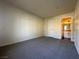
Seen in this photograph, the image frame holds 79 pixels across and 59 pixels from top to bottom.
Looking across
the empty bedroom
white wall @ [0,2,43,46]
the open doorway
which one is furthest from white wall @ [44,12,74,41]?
white wall @ [0,2,43,46]

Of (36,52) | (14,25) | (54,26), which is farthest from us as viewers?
(54,26)

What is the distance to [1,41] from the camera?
4934 mm

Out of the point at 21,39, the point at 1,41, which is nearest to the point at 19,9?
the point at 21,39

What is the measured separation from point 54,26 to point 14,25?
4664mm

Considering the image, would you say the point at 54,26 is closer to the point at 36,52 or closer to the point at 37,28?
the point at 37,28

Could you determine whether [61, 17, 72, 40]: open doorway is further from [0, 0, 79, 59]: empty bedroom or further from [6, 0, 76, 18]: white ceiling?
[6, 0, 76, 18]: white ceiling

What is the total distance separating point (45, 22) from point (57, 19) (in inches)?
77.6

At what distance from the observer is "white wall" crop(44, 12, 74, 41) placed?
8492 millimetres

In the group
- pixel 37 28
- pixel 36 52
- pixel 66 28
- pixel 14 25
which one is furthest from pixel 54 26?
pixel 36 52

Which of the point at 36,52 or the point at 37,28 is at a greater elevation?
the point at 37,28

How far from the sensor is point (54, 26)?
29.9ft

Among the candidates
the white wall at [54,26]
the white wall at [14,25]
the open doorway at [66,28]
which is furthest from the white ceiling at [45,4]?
the open doorway at [66,28]

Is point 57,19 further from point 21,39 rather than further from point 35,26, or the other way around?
point 21,39

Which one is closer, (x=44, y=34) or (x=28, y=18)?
(x=28, y=18)
